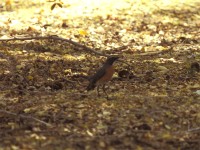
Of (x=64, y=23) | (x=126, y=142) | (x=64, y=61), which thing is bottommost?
(x=126, y=142)

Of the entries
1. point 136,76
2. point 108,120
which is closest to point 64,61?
point 136,76

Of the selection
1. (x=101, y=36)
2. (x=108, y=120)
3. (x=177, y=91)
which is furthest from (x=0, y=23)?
(x=108, y=120)

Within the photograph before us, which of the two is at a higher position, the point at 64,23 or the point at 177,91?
the point at 64,23

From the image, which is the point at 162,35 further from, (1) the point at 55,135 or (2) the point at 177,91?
(1) the point at 55,135

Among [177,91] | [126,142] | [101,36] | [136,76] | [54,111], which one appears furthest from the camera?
[101,36]

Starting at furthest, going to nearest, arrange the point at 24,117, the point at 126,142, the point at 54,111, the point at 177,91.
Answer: the point at 177,91 < the point at 54,111 < the point at 24,117 < the point at 126,142

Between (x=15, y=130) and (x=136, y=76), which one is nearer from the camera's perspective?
(x=15, y=130)
